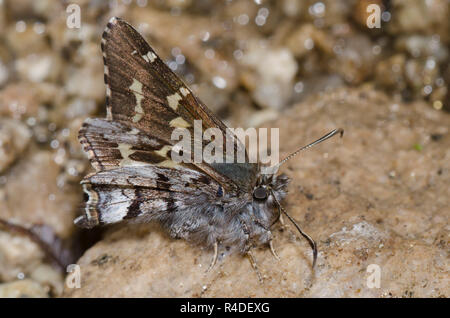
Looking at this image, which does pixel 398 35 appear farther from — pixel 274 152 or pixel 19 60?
pixel 19 60

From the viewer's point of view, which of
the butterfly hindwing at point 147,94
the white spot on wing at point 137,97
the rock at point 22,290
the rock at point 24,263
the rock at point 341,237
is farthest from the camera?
the rock at point 24,263

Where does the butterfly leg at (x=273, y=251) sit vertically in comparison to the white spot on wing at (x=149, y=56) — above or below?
below

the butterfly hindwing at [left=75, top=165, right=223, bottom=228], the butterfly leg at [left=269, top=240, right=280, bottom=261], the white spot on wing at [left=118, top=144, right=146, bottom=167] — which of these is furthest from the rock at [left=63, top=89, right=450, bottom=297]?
the white spot on wing at [left=118, top=144, right=146, bottom=167]

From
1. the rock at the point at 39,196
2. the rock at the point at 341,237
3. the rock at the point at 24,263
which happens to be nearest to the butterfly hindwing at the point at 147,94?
the rock at the point at 341,237

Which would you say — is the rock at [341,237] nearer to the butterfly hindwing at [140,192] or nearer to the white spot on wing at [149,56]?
the butterfly hindwing at [140,192]

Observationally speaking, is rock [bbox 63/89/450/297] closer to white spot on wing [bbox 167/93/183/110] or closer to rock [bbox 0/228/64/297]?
rock [bbox 0/228/64/297]

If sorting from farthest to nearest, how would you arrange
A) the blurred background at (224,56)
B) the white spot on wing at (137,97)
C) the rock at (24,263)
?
the blurred background at (224,56), the rock at (24,263), the white spot on wing at (137,97)
